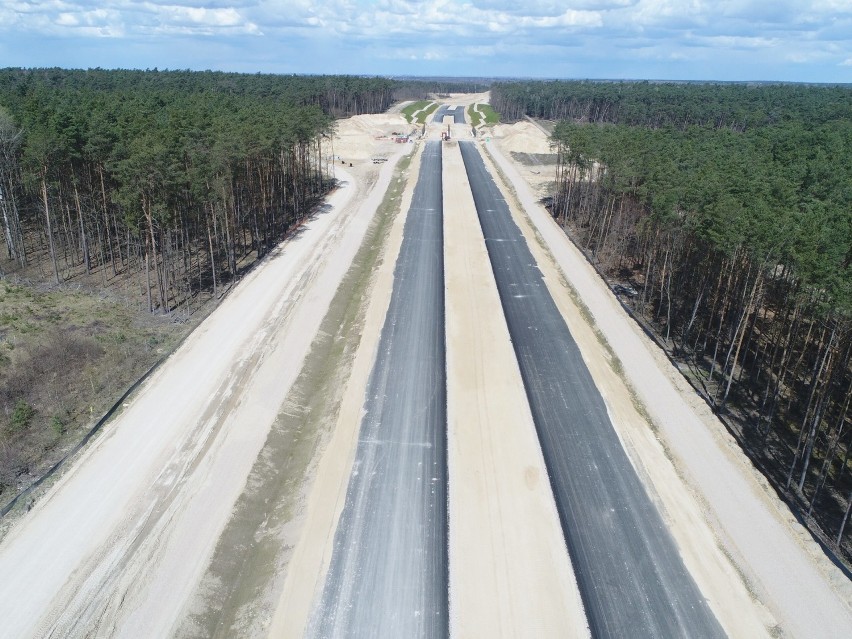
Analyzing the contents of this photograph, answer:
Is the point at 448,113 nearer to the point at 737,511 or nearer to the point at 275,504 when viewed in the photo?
the point at 737,511

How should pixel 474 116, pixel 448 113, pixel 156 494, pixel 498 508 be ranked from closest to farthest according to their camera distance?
1. pixel 498 508
2. pixel 156 494
3. pixel 474 116
4. pixel 448 113

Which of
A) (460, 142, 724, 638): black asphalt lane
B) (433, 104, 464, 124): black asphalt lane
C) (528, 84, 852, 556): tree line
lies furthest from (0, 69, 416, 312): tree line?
(433, 104, 464, 124): black asphalt lane

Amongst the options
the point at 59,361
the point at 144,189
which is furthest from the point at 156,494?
the point at 144,189

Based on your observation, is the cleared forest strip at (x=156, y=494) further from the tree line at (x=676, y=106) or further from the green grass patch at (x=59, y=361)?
the tree line at (x=676, y=106)

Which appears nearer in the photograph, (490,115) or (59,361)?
(59,361)

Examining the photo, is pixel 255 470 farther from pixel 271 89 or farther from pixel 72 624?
pixel 271 89

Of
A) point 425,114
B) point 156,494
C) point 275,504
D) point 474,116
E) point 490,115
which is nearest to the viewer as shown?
point 156,494
